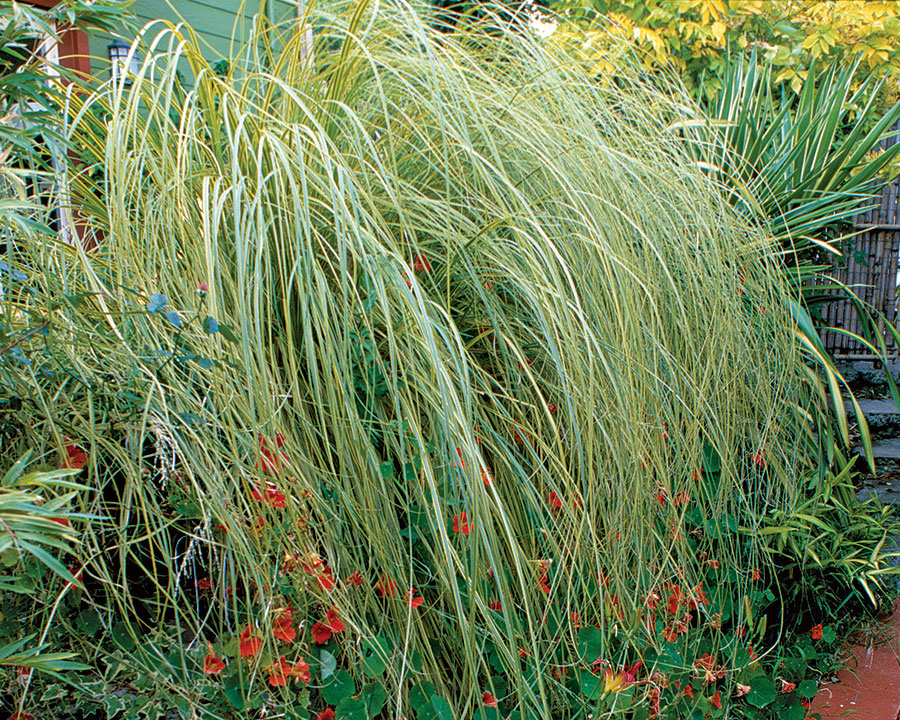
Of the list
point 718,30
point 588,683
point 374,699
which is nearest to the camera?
point 374,699

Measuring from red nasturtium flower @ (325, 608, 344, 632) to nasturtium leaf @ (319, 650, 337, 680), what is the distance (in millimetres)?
58

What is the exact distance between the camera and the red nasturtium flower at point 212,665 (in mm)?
1177

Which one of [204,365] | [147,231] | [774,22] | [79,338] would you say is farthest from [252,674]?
[774,22]

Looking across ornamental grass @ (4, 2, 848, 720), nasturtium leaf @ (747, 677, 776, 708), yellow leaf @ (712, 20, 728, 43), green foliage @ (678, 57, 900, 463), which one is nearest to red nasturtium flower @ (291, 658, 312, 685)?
ornamental grass @ (4, 2, 848, 720)

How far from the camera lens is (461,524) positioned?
1.25 metres

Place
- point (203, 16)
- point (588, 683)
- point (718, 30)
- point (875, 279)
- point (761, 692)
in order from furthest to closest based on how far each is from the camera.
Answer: point (718, 30)
point (203, 16)
point (875, 279)
point (761, 692)
point (588, 683)

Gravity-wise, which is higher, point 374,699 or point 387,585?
point 387,585

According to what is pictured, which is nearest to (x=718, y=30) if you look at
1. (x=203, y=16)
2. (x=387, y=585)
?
(x=203, y=16)

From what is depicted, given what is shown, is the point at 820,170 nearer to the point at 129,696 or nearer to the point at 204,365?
the point at 204,365

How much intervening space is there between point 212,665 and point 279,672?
0.10 meters

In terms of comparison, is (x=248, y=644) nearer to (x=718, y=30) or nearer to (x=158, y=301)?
(x=158, y=301)

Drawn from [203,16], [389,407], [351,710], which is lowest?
[351,710]

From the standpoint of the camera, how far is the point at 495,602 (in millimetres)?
1466

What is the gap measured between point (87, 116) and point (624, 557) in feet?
5.18
